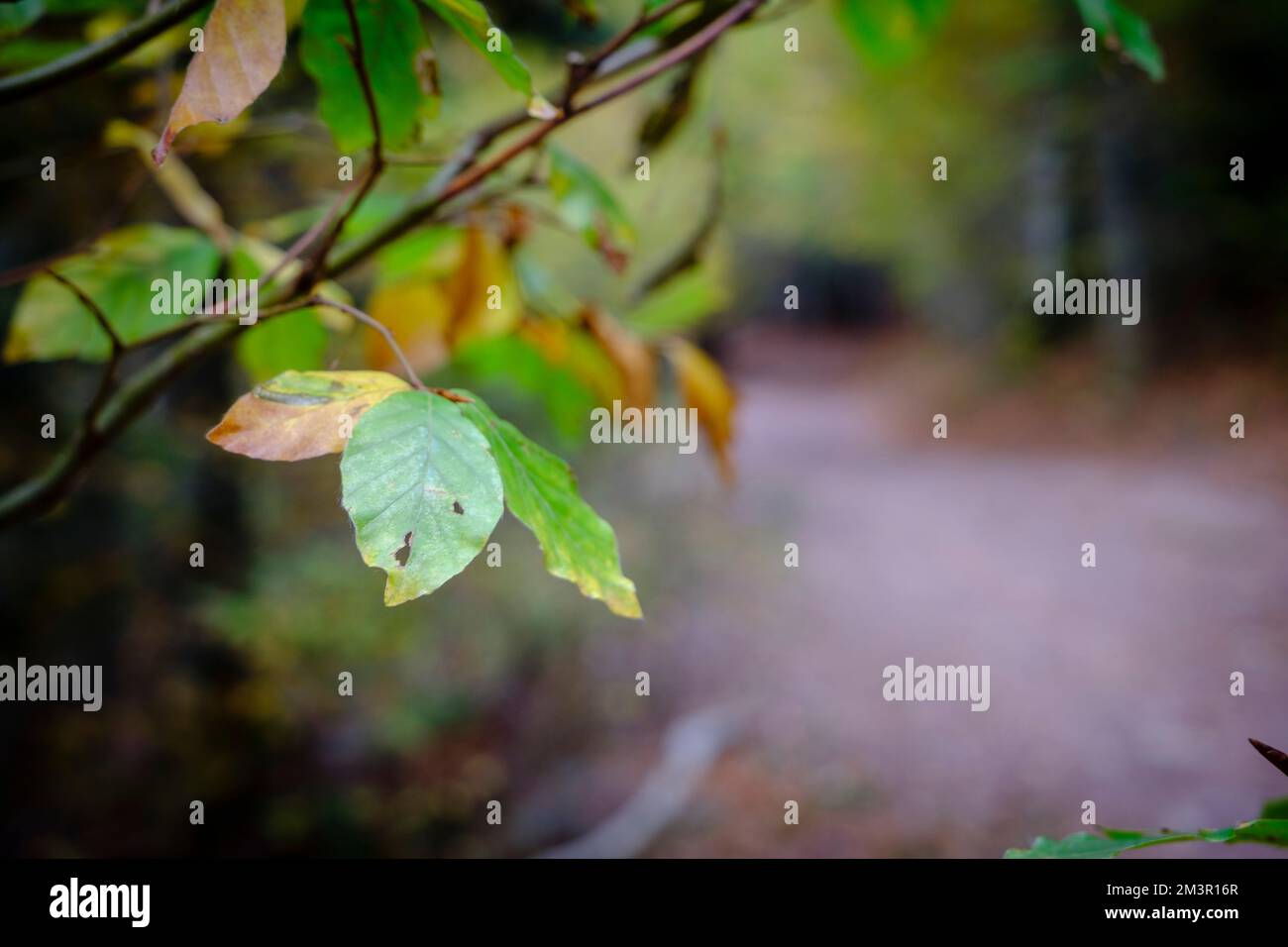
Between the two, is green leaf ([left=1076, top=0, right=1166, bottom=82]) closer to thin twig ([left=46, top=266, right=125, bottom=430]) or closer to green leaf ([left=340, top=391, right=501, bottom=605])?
green leaf ([left=340, top=391, right=501, bottom=605])

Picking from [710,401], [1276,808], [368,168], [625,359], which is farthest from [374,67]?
[1276,808]

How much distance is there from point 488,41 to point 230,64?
0.19 m

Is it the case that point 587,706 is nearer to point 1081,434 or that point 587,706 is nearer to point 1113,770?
point 1113,770

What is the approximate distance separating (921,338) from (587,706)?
1700cm

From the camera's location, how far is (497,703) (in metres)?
4.86

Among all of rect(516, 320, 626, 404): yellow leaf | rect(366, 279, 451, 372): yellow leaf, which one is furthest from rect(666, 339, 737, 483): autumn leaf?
rect(366, 279, 451, 372): yellow leaf

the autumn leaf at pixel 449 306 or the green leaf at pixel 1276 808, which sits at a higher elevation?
the autumn leaf at pixel 449 306

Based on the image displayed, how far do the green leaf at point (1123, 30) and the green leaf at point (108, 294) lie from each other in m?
1.16

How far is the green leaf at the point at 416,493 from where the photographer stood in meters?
0.49

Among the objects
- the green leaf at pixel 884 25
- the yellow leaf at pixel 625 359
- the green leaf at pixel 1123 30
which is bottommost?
the yellow leaf at pixel 625 359

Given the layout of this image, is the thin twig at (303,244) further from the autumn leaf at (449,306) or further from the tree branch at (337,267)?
the autumn leaf at (449,306)

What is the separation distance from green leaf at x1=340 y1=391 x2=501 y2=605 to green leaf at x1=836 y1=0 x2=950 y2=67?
40.9 inches

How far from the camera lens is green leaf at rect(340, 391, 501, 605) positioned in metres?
0.49

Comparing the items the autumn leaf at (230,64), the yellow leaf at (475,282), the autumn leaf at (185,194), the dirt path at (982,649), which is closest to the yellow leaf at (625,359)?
the yellow leaf at (475,282)
